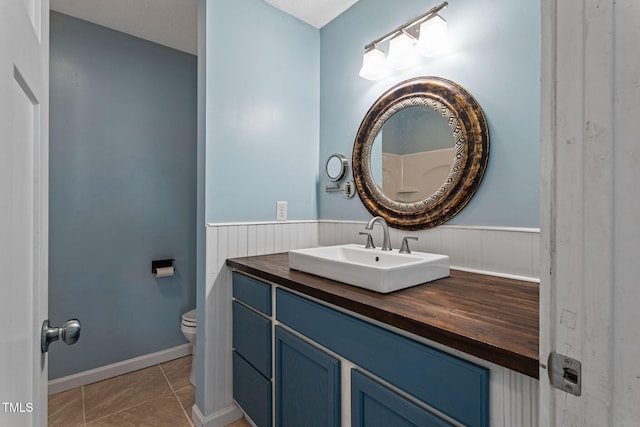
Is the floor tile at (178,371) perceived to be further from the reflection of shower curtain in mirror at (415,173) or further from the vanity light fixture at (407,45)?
the vanity light fixture at (407,45)

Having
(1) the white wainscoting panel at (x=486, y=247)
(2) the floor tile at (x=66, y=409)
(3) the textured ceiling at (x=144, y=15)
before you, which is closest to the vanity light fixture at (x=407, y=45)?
(1) the white wainscoting panel at (x=486, y=247)

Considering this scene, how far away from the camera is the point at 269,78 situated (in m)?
1.83

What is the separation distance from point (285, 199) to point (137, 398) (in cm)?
150

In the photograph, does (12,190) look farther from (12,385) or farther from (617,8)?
(617,8)

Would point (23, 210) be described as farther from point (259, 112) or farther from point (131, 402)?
point (131, 402)

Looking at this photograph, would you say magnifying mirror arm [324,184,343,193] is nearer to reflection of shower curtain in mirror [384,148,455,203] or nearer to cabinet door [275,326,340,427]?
reflection of shower curtain in mirror [384,148,455,203]

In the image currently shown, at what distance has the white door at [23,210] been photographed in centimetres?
35

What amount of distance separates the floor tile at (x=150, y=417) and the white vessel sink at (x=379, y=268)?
1146 millimetres

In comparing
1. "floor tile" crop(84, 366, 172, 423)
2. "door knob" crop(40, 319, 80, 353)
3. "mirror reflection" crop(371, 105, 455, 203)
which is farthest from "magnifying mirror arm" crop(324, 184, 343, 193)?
"floor tile" crop(84, 366, 172, 423)

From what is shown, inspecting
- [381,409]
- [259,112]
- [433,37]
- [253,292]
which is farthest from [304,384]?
[433,37]

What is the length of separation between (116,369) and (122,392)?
0.23m

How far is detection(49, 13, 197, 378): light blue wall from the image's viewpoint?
74.3 inches

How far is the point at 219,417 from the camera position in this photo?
1565 millimetres

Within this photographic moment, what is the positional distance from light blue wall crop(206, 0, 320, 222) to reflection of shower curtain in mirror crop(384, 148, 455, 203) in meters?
0.61
